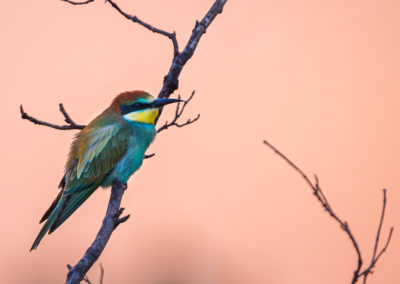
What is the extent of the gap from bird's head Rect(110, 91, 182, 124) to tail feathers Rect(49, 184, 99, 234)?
52 centimetres

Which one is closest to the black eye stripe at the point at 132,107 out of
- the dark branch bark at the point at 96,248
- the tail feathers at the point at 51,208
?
the tail feathers at the point at 51,208

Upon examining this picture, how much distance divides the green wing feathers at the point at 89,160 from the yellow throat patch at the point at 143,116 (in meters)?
0.07

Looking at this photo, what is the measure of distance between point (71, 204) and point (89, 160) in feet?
1.06

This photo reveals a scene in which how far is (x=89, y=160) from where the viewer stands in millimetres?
3336

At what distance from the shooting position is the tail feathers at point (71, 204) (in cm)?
297

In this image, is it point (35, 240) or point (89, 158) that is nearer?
point (35, 240)

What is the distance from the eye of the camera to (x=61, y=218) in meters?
3.01

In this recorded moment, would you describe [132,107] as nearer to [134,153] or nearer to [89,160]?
[134,153]

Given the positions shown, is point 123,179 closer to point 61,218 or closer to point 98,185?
point 98,185

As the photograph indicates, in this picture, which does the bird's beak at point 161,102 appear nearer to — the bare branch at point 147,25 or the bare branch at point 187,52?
the bare branch at point 187,52

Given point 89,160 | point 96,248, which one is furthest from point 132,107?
point 96,248

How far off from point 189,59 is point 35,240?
1.32 m

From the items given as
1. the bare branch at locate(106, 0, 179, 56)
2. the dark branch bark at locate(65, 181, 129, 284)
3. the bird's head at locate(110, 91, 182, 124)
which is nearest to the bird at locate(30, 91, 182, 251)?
the bird's head at locate(110, 91, 182, 124)

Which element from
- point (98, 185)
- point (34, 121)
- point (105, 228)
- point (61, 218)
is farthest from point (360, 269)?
point (98, 185)
